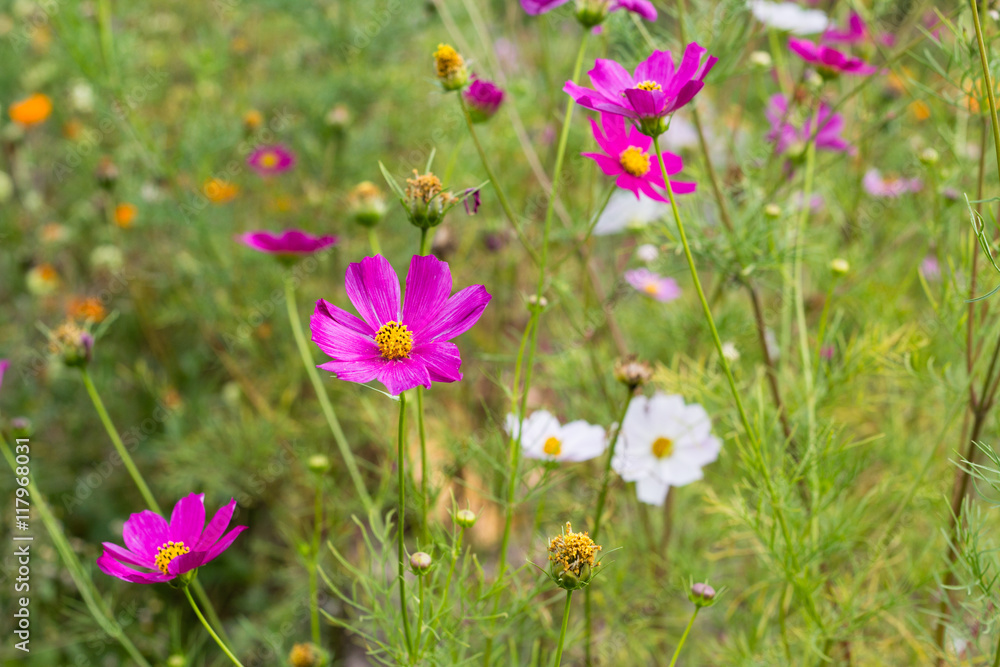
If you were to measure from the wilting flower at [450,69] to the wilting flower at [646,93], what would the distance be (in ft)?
0.39

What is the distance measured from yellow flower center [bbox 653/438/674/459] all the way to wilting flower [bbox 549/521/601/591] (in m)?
0.30

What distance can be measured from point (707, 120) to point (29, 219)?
4.59 feet

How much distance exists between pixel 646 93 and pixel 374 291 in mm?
211

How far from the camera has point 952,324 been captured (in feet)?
2.32

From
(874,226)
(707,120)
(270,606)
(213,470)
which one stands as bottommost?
(270,606)

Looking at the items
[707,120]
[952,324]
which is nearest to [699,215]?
[952,324]

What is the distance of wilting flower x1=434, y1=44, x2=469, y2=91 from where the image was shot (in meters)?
0.56

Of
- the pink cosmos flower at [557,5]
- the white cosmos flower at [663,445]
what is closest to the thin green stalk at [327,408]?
the white cosmos flower at [663,445]

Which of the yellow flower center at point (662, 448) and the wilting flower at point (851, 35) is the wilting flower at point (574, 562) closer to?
the yellow flower center at point (662, 448)

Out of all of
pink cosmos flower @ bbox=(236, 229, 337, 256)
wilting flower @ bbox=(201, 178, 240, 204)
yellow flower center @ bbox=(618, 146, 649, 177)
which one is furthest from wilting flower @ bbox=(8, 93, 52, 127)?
yellow flower center @ bbox=(618, 146, 649, 177)

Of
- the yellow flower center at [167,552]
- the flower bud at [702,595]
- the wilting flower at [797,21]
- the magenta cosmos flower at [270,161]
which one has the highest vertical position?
the wilting flower at [797,21]

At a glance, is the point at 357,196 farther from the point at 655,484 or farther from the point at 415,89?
the point at 415,89

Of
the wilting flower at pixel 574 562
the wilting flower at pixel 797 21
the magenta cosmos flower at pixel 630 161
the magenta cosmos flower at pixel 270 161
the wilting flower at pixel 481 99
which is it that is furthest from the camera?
the magenta cosmos flower at pixel 270 161

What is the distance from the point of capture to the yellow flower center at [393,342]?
0.48 metres
